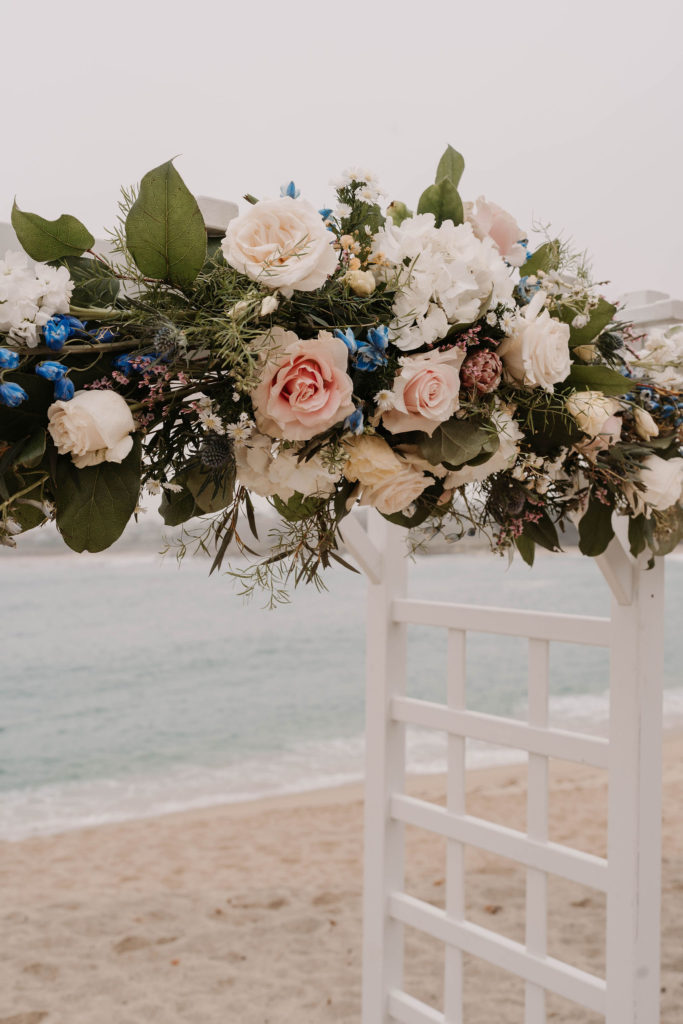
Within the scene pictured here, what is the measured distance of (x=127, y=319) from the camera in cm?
85

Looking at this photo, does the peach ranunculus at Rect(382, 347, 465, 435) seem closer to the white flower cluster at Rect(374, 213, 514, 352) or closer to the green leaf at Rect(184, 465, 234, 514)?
the white flower cluster at Rect(374, 213, 514, 352)

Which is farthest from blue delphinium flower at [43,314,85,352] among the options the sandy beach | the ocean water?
the ocean water

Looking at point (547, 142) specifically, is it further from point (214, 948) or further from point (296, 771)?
point (214, 948)

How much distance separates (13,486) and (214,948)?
11.3ft

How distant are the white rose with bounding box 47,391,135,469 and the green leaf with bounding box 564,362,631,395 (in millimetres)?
578

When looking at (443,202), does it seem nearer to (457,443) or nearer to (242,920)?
(457,443)

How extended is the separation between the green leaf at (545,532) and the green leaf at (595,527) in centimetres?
5

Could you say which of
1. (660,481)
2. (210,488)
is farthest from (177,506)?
(660,481)

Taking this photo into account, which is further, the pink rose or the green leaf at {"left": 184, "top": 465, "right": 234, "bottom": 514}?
the pink rose

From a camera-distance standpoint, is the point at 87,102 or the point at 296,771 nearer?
the point at 296,771

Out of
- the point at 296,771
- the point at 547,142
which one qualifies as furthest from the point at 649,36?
the point at 296,771

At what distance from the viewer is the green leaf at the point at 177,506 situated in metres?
0.94

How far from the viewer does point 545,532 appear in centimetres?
135

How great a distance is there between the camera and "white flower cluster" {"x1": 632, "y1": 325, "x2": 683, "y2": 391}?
135 cm
